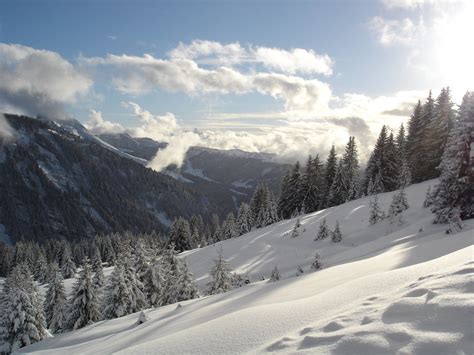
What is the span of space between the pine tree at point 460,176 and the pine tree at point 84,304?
28.1 meters

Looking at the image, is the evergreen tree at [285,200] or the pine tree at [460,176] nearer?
the pine tree at [460,176]

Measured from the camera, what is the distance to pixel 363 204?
3734 cm

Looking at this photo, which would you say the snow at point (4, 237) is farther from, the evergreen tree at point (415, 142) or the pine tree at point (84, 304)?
the evergreen tree at point (415, 142)

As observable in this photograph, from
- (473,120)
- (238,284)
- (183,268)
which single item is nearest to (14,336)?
(183,268)

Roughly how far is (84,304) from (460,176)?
30.7m

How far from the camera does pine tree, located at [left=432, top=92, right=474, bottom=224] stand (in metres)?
19.1

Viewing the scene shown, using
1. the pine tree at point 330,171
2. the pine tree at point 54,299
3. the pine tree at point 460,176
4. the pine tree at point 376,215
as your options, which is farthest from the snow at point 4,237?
the pine tree at point 460,176

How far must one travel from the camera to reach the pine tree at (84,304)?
28.7 meters

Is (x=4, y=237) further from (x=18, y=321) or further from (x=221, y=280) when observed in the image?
(x=221, y=280)

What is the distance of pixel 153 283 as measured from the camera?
3109 centimetres

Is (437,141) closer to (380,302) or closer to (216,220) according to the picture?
(380,302)

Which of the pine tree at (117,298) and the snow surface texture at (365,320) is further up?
the snow surface texture at (365,320)

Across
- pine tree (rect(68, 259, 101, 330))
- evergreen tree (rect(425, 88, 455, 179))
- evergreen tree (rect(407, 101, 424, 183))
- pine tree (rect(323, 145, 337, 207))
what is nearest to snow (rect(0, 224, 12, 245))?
pine tree (rect(68, 259, 101, 330))

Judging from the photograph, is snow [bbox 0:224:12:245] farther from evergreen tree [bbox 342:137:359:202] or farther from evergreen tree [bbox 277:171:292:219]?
evergreen tree [bbox 342:137:359:202]
